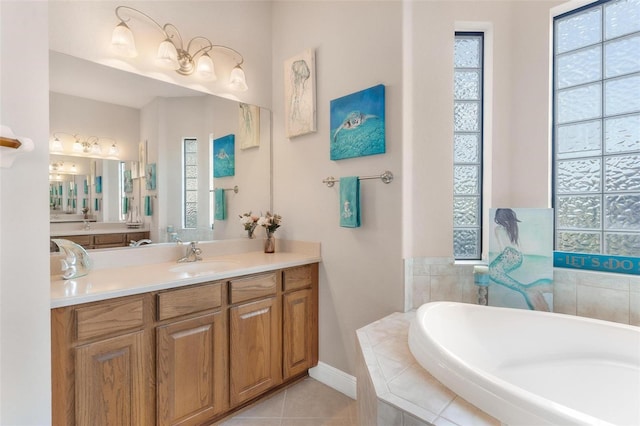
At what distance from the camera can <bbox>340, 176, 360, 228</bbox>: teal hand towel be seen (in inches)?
76.4

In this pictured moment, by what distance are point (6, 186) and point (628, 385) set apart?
2628 mm

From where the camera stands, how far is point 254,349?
6.09 feet

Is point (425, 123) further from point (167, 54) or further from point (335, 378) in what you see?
point (335, 378)

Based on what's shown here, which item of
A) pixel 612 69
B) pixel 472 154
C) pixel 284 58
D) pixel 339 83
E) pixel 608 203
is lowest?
pixel 608 203

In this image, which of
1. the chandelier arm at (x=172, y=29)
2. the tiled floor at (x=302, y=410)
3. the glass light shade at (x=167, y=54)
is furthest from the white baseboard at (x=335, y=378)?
the chandelier arm at (x=172, y=29)

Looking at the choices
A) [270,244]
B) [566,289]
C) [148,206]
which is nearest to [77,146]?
[148,206]

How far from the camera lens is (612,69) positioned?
1621 millimetres

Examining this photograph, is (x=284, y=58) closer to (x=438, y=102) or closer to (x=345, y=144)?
(x=345, y=144)

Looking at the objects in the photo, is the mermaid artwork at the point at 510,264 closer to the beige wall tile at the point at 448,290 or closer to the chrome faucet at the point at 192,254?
the beige wall tile at the point at 448,290

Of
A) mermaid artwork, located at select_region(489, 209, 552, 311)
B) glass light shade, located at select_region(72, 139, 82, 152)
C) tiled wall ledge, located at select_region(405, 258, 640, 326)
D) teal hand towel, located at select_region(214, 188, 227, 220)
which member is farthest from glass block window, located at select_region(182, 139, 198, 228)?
mermaid artwork, located at select_region(489, 209, 552, 311)

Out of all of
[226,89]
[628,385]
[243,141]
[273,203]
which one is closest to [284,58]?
[226,89]

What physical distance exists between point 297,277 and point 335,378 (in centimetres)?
79

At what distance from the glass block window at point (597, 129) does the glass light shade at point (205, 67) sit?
2.28m

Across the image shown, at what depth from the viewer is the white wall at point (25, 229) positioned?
1.07 meters
